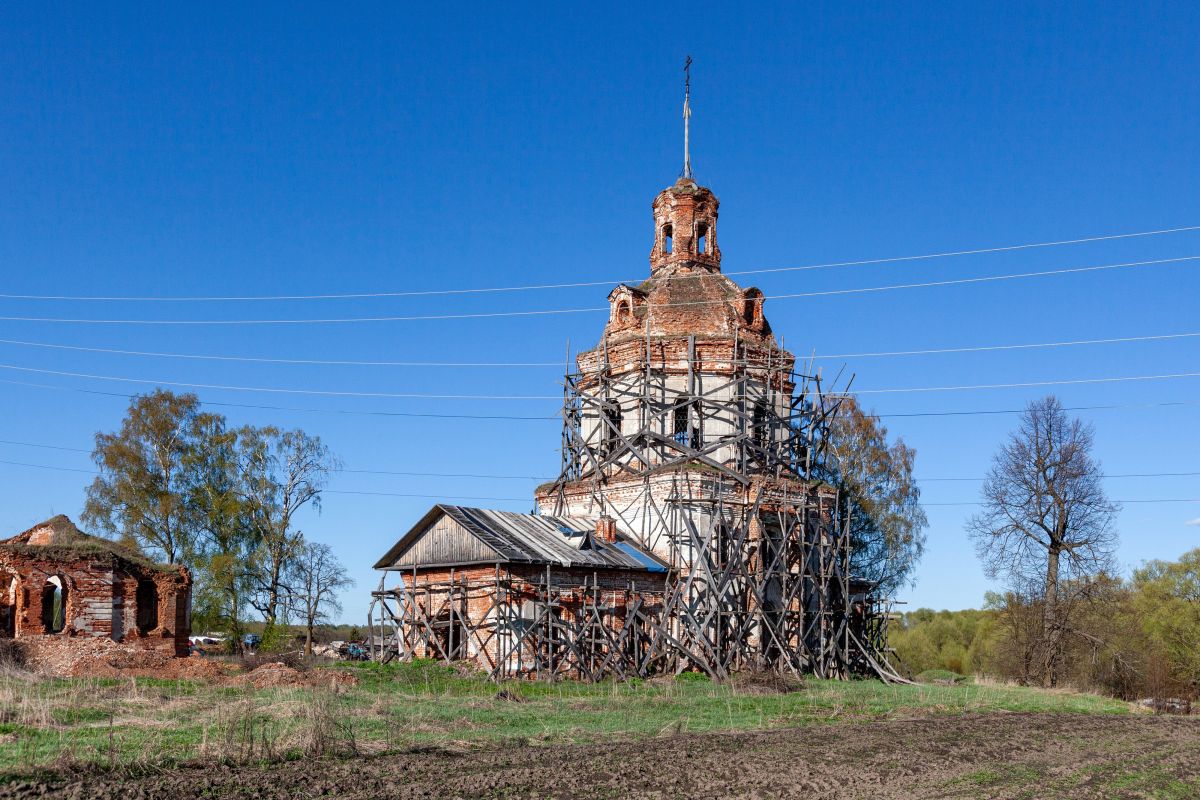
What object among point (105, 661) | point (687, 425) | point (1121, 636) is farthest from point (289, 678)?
point (1121, 636)

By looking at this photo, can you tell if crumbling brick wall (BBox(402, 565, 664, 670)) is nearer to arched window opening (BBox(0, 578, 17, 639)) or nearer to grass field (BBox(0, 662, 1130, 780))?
grass field (BBox(0, 662, 1130, 780))

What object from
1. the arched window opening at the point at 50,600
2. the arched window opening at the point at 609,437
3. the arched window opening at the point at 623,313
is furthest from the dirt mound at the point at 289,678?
the arched window opening at the point at 623,313

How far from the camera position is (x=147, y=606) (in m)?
24.8

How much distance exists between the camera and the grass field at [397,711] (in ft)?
35.1

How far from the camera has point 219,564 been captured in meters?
30.8

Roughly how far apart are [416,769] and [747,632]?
15165 millimetres

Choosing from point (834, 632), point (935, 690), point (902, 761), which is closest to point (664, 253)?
point (834, 632)

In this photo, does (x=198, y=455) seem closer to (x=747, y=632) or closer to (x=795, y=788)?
(x=747, y=632)

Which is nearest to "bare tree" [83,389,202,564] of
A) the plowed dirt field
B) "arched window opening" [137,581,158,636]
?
"arched window opening" [137,581,158,636]

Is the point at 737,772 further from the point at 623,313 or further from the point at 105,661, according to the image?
the point at 623,313

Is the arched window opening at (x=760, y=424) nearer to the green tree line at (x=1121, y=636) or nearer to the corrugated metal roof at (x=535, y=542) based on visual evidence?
the corrugated metal roof at (x=535, y=542)

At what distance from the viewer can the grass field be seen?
1071 cm

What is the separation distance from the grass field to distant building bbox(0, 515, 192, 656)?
218 inches

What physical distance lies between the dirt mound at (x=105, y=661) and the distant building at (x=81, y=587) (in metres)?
0.57
